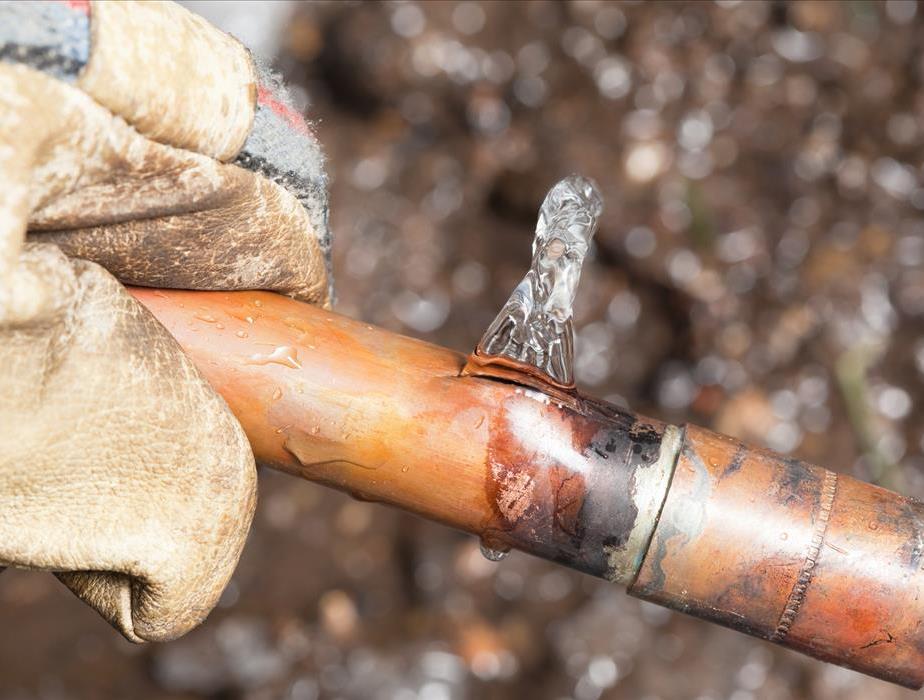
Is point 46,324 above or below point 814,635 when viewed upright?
above

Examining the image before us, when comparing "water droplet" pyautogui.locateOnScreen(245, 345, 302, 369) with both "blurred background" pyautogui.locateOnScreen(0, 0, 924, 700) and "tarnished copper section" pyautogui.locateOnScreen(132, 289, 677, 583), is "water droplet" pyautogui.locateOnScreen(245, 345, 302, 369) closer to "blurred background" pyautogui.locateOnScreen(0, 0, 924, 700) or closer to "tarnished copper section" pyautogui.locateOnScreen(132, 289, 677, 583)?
"tarnished copper section" pyautogui.locateOnScreen(132, 289, 677, 583)

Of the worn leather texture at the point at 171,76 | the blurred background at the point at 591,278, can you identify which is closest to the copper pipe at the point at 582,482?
the worn leather texture at the point at 171,76

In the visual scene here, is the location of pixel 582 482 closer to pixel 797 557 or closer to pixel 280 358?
pixel 797 557

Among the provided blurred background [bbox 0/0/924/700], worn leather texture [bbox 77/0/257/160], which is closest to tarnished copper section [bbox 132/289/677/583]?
worn leather texture [bbox 77/0/257/160]

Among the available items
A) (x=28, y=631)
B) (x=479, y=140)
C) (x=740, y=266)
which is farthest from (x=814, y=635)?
(x=28, y=631)

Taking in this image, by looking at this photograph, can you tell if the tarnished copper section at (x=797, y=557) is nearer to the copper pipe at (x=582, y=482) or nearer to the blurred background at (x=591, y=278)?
the copper pipe at (x=582, y=482)

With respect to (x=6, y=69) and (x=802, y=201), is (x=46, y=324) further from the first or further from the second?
(x=802, y=201)

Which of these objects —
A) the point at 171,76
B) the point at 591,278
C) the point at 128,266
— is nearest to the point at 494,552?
the point at 128,266
